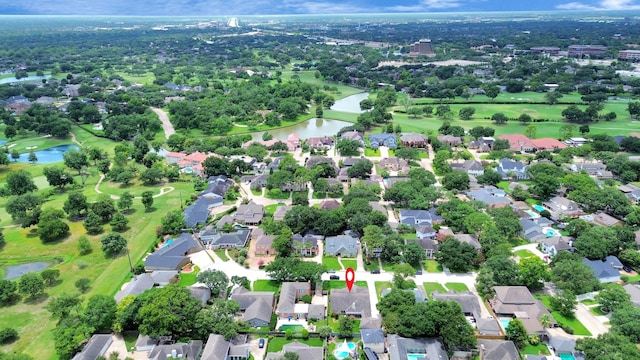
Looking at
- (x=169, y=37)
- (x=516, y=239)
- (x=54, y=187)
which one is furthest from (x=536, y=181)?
(x=169, y=37)

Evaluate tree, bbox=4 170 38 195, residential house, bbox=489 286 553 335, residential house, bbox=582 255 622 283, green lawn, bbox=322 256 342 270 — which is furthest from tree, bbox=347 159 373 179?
tree, bbox=4 170 38 195

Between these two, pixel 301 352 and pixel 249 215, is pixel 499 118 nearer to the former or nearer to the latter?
pixel 249 215

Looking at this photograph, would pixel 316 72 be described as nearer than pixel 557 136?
No

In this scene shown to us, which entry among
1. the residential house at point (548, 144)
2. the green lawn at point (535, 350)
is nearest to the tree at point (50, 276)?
the green lawn at point (535, 350)

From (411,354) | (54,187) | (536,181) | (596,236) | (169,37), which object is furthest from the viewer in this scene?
(169,37)

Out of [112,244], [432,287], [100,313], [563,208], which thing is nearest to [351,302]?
[432,287]

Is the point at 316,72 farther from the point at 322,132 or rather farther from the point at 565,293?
the point at 565,293
